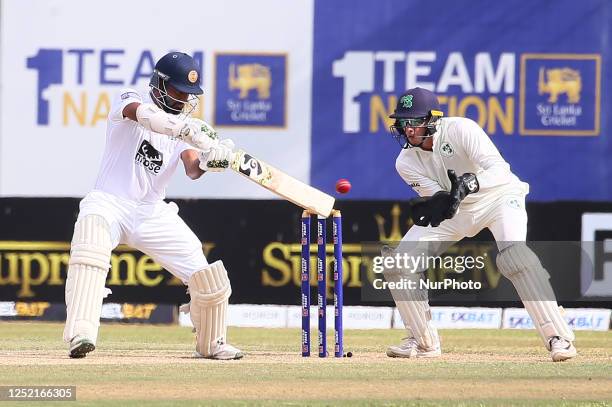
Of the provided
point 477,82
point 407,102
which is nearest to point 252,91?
point 477,82

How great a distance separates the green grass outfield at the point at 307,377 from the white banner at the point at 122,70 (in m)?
4.01

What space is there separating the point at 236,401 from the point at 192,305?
6.27 feet

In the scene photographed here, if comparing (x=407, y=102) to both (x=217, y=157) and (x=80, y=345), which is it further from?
(x=80, y=345)

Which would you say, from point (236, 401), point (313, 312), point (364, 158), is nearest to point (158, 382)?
point (236, 401)

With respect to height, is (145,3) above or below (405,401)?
above

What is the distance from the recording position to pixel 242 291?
1439 cm

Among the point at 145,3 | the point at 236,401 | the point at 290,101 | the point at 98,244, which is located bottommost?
the point at 236,401

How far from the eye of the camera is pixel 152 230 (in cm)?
926

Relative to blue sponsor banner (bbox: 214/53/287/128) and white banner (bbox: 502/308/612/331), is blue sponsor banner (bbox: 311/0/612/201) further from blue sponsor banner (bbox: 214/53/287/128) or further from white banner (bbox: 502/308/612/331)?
white banner (bbox: 502/308/612/331)

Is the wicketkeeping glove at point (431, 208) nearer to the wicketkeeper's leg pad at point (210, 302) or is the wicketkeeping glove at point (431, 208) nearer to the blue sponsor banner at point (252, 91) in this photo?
the wicketkeeper's leg pad at point (210, 302)

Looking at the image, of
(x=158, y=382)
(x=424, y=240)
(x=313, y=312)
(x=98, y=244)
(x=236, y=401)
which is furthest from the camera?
(x=313, y=312)

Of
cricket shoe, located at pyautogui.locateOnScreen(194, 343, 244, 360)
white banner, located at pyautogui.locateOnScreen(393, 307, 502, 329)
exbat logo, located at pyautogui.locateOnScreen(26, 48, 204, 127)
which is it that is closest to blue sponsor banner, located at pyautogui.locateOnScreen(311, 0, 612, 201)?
white banner, located at pyautogui.locateOnScreen(393, 307, 502, 329)

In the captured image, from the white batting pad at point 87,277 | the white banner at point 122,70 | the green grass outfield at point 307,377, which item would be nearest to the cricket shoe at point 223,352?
the green grass outfield at point 307,377

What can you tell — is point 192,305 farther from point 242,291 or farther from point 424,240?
point 242,291
